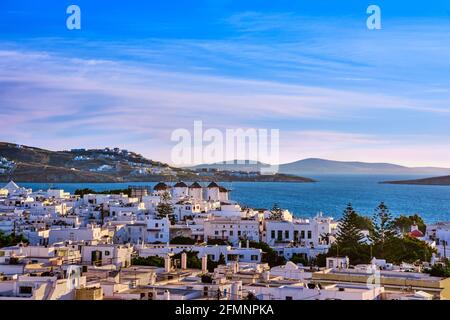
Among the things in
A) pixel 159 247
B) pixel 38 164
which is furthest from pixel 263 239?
pixel 38 164

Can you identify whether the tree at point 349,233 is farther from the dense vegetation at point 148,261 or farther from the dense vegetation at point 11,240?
the dense vegetation at point 11,240

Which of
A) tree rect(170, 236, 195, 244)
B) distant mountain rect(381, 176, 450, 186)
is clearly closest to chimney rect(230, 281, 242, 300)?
tree rect(170, 236, 195, 244)

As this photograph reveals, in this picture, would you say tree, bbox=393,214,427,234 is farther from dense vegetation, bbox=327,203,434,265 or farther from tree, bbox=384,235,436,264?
tree, bbox=384,235,436,264

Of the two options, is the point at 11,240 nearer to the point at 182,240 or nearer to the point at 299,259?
the point at 182,240

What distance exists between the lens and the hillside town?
16.4 ft

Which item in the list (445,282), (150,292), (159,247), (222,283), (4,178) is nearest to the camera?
(150,292)

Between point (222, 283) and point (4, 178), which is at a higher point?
point (4, 178)

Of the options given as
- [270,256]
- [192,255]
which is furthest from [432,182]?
[192,255]

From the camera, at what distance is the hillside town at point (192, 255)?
5.00 m

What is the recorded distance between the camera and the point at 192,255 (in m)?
9.99

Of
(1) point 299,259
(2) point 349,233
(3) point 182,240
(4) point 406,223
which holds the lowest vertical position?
(1) point 299,259

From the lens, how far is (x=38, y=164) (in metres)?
31.8
